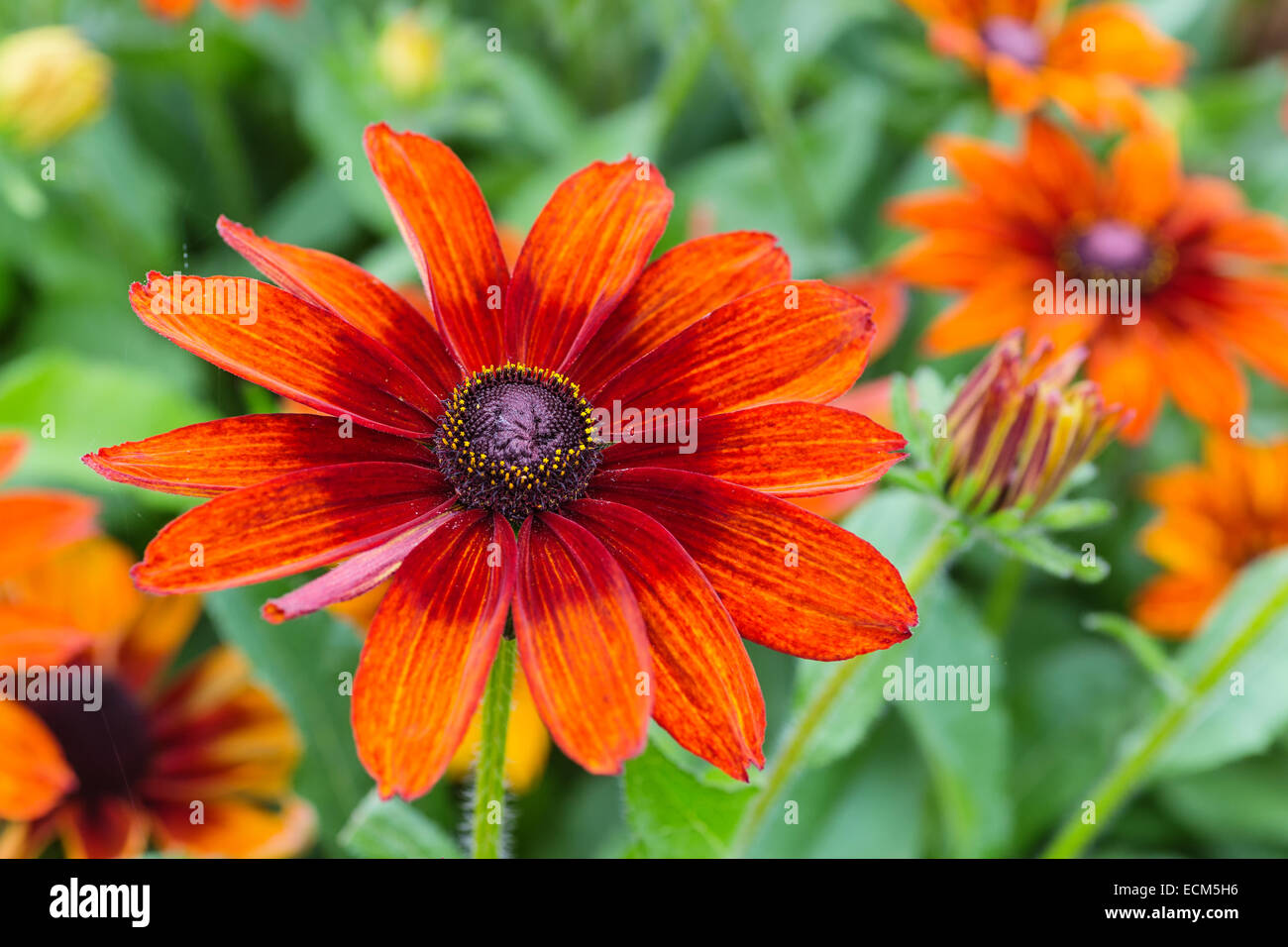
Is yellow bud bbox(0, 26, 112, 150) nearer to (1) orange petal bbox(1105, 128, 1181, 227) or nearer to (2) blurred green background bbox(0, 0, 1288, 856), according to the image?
(2) blurred green background bbox(0, 0, 1288, 856)

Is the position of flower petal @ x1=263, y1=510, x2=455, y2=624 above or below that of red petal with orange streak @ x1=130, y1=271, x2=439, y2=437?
below

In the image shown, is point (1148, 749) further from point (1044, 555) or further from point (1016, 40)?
point (1016, 40)

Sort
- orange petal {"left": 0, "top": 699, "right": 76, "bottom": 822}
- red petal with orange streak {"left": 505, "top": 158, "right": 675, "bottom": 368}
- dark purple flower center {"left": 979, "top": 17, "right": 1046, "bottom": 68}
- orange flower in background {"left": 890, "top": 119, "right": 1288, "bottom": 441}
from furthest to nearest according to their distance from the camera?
1. dark purple flower center {"left": 979, "top": 17, "right": 1046, "bottom": 68}
2. orange flower in background {"left": 890, "top": 119, "right": 1288, "bottom": 441}
3. orange petal {"left": 0, "top": 699, "right": 76, "bottom": 822}
4. red petal with orange streak {"left": 505, "top": 158, "right": 675, "bottom": 368}

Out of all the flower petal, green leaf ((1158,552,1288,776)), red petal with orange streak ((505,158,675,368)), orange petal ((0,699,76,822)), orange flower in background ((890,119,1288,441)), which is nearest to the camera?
the flower petal

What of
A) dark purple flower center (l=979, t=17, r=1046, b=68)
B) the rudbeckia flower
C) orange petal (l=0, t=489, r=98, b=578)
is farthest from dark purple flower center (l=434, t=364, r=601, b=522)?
dark purple flower center (l=979, t=17, r=1046, b=68)

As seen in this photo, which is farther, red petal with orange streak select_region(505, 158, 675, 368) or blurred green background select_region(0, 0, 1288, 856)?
blurred green background select_region(0, 0, 1288, 856)

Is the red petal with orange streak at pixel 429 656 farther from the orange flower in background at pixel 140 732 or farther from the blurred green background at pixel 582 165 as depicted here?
the orange flower in background at pixel 140 732

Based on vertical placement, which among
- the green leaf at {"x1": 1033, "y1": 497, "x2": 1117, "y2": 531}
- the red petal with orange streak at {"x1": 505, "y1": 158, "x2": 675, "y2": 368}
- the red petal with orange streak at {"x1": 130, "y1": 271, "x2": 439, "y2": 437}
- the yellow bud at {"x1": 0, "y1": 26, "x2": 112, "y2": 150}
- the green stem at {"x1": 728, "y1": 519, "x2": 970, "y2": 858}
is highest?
the yellow bud at {"x1": 0, "y1": 26, "x2": 112, "y2": 150}
